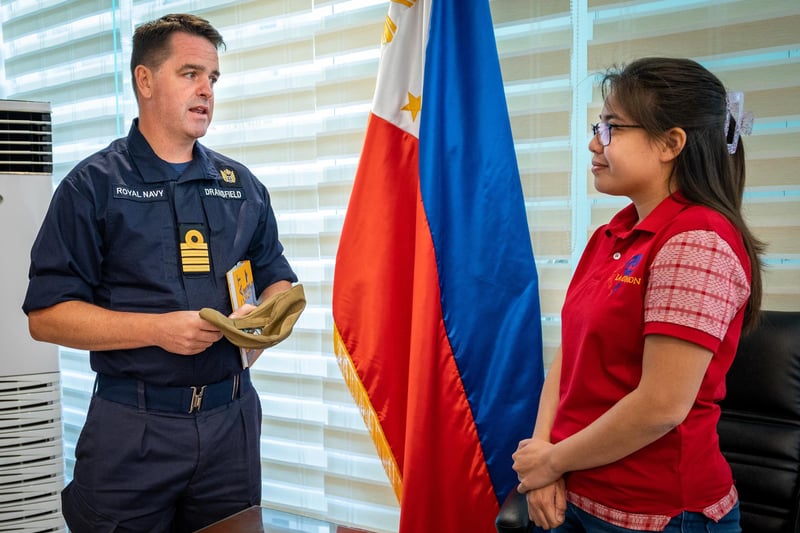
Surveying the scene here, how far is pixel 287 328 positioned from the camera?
1.76m

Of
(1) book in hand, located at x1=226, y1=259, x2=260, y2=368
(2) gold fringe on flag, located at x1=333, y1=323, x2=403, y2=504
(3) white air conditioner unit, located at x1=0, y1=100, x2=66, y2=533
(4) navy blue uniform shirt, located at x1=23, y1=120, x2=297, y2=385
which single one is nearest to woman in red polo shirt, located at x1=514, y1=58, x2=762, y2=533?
(2) gold fringe on flag, located at x1=333, y1=323, x2=403, y2=504

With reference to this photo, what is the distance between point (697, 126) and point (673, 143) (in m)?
0.05

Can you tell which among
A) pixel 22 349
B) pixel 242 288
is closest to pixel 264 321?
pixel 242 288

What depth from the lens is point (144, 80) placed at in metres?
1.92

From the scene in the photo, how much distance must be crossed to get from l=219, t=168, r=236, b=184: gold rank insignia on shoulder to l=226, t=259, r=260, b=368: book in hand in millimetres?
241

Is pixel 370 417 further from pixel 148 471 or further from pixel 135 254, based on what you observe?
pixel 135 254

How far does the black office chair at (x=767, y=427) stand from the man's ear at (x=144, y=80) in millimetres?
1408

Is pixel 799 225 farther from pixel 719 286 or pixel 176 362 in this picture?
pixel 176 362

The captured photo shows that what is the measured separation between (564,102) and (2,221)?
2010mm

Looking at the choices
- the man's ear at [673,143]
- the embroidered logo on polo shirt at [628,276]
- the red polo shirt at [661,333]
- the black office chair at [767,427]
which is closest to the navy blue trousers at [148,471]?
the black office chair at [767,427]

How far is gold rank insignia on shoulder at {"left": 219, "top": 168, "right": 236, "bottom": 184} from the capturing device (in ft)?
6.60

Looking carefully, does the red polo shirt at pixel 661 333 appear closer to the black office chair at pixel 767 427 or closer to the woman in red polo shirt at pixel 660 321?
the woman in red polo shirt at pixel 660 321

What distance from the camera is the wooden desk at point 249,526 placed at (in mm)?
1531

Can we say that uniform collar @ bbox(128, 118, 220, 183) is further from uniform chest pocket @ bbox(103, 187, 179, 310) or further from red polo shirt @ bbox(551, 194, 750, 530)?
red polo shirt @ bbox(551, 194, 750, 530)
